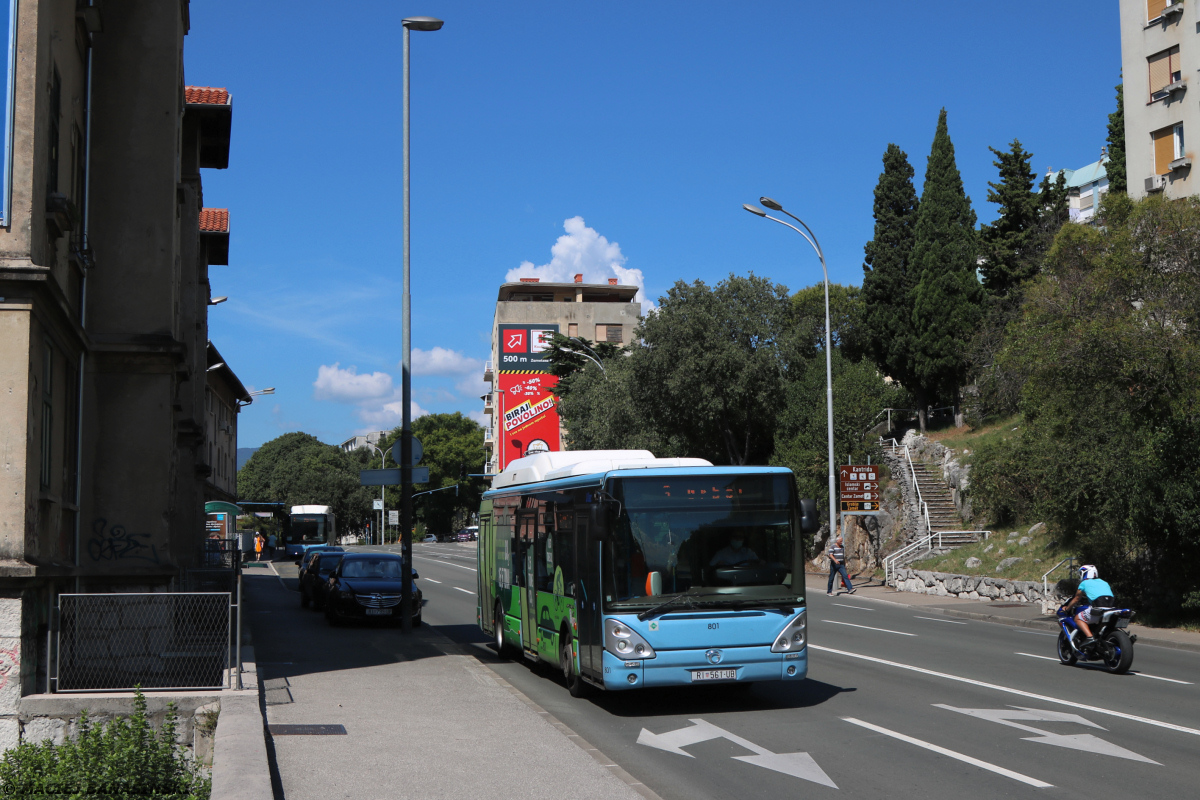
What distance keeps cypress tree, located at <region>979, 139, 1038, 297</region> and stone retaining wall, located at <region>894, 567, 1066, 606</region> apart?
2051cm

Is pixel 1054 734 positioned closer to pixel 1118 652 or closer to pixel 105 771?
pixel 1118 652

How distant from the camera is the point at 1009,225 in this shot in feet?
164

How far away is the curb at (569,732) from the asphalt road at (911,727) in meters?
0.18

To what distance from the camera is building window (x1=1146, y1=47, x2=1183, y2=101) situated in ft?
118

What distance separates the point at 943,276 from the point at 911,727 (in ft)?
129

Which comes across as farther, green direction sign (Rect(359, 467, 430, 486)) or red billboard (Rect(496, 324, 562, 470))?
red billboard (Rect(496, 324, 562, 470))

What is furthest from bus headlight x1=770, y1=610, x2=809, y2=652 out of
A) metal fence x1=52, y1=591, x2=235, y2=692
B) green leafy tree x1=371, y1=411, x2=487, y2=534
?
green leafy tree x1=371, y1=411, x2=487, y2=534

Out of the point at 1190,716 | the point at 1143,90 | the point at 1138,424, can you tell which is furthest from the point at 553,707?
the point at 1143,90

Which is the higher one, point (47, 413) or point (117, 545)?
point (47, 413)

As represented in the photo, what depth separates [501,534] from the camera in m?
17.0

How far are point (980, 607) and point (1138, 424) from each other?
7202 millimetres

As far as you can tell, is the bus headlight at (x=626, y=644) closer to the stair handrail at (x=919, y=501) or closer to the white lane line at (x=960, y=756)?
→ the white lane line at (x=960, y=756)

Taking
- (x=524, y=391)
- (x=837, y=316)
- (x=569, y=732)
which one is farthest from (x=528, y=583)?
(x=524, y=391)

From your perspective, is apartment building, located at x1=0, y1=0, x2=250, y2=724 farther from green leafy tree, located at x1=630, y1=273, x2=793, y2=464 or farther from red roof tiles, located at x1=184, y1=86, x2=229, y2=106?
green leafy tree, located at x1=630, y1=273, x2=793, y2=464
